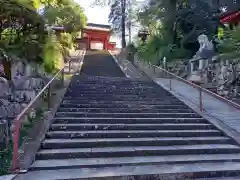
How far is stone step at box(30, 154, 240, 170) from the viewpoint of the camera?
430 cm

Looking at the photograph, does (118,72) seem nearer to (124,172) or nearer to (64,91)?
(64,91)

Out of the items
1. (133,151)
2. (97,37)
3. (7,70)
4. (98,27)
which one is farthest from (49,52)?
(98,27)

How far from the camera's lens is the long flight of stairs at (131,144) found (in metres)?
4.21

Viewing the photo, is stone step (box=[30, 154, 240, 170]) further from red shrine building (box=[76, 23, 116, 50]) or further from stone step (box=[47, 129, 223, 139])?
red shrine building (box=[76, 23, 116, 50])

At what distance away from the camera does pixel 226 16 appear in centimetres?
1316

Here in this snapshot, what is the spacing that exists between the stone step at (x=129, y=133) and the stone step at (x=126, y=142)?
0.53 ft

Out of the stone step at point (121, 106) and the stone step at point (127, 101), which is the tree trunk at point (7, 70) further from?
the stone step at point (127, 101)

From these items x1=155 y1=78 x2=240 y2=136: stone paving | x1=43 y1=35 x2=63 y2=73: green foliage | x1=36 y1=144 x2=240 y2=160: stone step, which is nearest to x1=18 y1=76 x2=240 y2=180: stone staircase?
x1=36 y1=144 x2=240 y2=160: stone step

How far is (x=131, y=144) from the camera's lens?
5.25 metres

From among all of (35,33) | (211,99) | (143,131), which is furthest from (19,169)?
(211,99)

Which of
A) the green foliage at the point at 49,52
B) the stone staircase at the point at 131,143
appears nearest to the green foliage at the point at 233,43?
the stone staircase at the point at 131,143

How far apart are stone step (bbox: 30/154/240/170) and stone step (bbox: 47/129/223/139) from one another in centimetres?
85

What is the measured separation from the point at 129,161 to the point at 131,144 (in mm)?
709

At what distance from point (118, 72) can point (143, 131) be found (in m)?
9.84
